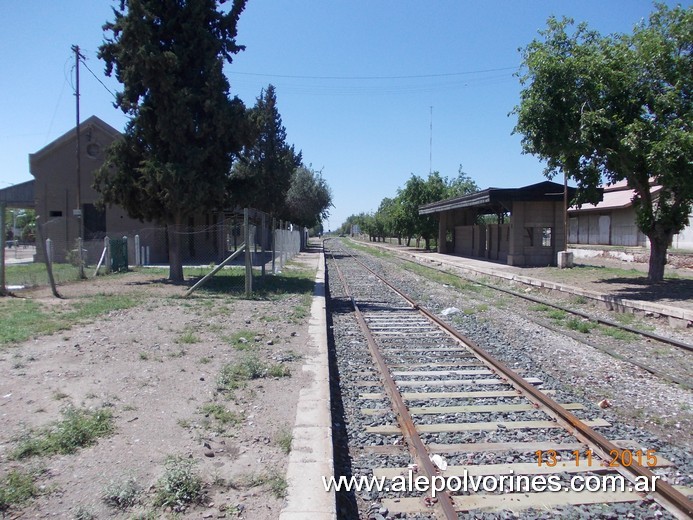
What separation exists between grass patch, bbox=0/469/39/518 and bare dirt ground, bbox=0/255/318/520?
8cm

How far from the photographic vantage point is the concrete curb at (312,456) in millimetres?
3688

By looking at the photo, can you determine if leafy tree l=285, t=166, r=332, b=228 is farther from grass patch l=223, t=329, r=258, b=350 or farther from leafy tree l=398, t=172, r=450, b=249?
grass patch l=223, t=329, r=258, b=350

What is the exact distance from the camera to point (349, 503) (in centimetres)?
414

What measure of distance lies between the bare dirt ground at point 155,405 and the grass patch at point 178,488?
6cm

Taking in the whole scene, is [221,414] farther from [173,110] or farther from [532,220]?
[532,220]

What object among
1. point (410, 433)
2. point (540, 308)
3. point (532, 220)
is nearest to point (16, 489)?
point (410, 433)

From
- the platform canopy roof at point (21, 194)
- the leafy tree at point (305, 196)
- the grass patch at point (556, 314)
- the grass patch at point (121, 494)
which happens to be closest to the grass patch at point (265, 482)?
the grass patch at point (121, 494)

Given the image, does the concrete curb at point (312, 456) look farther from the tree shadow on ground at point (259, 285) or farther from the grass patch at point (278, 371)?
the tree shadow on ground at point (259, 285)

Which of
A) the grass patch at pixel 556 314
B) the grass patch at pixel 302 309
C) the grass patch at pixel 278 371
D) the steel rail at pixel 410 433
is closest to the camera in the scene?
the steel rail at pixel 410 433

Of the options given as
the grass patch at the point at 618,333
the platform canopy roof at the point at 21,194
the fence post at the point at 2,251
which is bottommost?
the grass patch at the point at 618,333

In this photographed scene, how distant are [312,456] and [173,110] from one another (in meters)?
13.6

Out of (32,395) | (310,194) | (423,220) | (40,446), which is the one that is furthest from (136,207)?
(423,220)

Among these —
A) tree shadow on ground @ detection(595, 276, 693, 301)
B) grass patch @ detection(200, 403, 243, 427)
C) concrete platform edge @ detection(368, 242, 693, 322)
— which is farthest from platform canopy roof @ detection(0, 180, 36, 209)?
grass patch @ detection(200, 403, 243, 427)

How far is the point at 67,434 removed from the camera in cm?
470
